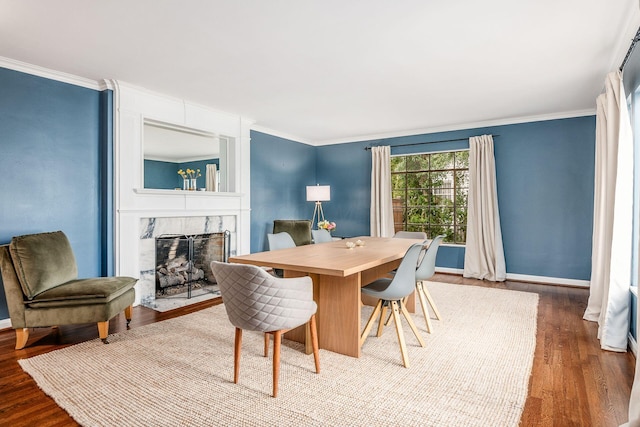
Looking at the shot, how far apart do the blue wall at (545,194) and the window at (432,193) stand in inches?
11.3

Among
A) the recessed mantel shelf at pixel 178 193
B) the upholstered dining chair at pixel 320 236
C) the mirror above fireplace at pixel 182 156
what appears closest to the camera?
the recessed mantel shelf at pixel 178 193

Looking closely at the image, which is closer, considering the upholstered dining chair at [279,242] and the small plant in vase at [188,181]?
the upholstered dining chair at [279,242]

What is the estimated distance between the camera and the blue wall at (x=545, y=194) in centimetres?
500

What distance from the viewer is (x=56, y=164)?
11.5 ft

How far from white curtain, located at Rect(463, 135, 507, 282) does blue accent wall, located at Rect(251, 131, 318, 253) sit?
A: 10.0ft

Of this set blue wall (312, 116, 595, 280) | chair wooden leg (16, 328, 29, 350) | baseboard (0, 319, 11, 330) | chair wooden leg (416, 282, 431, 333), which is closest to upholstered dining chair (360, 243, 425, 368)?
chair wooden leg (416, 282, 431, 333)

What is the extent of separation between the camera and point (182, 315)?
368 cm

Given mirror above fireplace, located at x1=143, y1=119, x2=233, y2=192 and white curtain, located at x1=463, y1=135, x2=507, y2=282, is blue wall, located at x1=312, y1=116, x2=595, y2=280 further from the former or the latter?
mirror above fireplace, located at x1=143, y1=119, x2=233, y2=192

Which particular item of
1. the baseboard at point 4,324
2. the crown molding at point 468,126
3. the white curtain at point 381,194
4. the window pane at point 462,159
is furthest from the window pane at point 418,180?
the baseboard at point 4,324

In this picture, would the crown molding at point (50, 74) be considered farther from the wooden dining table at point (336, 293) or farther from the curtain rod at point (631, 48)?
the curtain rod at point (631, 48)

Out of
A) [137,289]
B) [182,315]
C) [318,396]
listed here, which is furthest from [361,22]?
[137,289]

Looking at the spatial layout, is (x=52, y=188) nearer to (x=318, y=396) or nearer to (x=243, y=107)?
(x=243, y=107)

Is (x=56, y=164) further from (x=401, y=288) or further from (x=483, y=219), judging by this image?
(x=483, y=219)

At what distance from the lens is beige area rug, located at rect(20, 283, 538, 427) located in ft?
6.19
